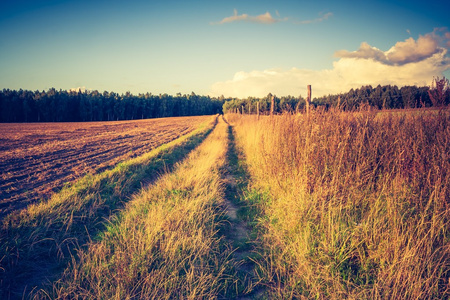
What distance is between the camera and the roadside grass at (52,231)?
308 cm

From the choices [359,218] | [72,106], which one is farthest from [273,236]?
[72,106]

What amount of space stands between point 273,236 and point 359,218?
1421 millimetres

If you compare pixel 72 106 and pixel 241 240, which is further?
pixel 72 106

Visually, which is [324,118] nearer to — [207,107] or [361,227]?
[361,227]

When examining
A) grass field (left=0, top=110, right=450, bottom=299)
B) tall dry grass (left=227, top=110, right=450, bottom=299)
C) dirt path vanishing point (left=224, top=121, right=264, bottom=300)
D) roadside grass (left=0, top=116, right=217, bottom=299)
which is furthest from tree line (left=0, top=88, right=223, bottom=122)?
tall dry grass (left=227, top=110, right=450, bottom=299)

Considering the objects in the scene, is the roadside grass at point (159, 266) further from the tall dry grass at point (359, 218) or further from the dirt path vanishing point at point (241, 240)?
the tall dry grass at point (359, 218)

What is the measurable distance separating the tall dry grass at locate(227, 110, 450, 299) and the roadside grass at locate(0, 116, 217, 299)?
10.1ft

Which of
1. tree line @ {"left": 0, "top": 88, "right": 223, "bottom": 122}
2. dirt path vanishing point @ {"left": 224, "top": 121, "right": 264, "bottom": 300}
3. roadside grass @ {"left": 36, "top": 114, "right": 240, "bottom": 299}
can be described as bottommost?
dirt path vanishing point @ {"left": 224, "top": 121, "right": 264, "bottom": 300}

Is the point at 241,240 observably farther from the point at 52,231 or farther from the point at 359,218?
the point at 52,231

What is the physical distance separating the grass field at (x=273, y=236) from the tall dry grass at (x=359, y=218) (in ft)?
0.08

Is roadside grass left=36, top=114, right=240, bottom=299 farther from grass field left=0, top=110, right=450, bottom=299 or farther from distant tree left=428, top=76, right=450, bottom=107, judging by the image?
distant tree left=428, top=76, right=450, bottom=107

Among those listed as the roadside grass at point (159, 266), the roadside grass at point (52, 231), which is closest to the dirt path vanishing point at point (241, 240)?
the roadside grass at point (159, 266)

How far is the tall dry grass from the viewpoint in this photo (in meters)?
2.53

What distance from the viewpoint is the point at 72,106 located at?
6825 centimetres
